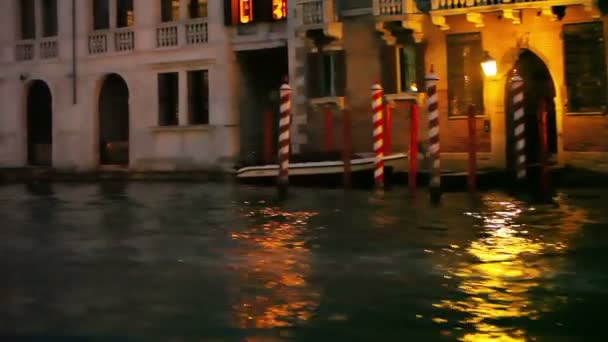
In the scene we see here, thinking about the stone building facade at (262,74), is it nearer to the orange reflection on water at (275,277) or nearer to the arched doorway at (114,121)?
the arched doorway at (114,121)

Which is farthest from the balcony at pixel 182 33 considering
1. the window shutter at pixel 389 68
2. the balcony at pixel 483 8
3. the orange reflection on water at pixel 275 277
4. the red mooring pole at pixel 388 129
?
the orange reflection on water at pixel 275 277

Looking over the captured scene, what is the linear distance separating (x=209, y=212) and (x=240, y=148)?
12082 millimetres

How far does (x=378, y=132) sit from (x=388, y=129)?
447 cm

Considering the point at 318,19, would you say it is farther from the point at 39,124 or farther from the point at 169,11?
the point at 39,124

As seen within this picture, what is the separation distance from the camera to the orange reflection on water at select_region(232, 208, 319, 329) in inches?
229

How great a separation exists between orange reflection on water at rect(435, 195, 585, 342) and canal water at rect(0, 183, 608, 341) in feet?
0.05

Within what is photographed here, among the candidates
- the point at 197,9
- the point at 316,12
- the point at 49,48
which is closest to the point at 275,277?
the point at 316,12

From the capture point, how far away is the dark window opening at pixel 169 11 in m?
26.8

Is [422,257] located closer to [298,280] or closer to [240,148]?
[298,280]

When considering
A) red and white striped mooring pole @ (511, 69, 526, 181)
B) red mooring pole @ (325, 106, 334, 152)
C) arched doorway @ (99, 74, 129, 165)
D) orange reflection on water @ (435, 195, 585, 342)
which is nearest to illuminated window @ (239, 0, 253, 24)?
red mooring pole @ (325, 106, 334, 152)

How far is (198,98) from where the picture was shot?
26.3 metres

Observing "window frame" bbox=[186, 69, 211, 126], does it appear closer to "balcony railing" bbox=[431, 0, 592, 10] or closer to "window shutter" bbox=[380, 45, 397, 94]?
"window shutter" bbox=[380, 45, 397, 94]

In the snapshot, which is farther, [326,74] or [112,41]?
[112,41]

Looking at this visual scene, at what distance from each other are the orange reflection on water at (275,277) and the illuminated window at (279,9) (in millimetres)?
13637
